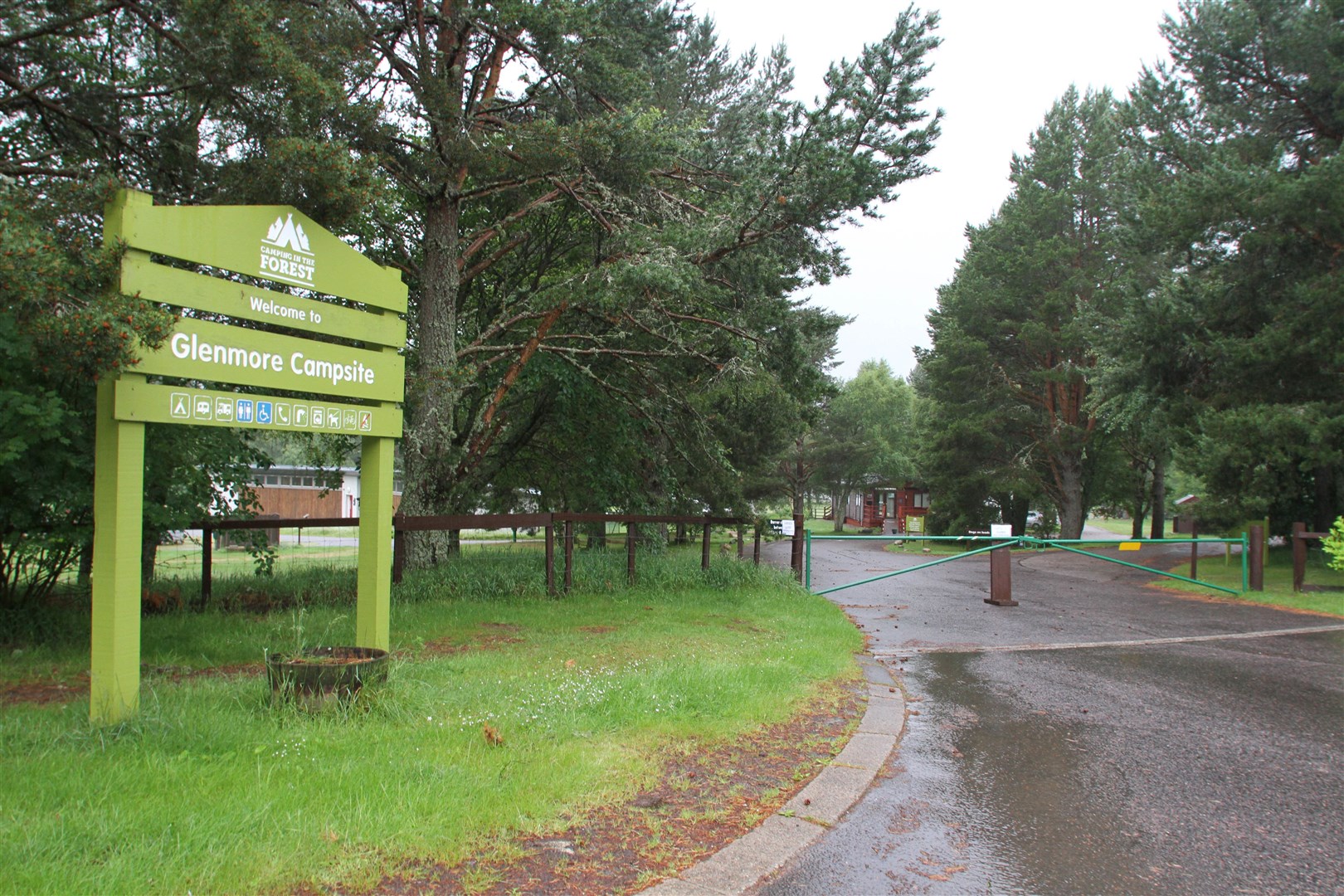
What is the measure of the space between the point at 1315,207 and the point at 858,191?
12.9 m

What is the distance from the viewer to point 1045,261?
112 feet

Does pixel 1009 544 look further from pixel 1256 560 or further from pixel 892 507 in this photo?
pixel 892 507

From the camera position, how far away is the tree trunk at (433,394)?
11375 mm

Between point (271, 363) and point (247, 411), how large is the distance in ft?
1.16

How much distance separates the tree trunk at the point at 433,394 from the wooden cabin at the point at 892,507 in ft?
107

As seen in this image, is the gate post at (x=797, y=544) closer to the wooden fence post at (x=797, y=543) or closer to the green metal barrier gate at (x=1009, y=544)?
the wooden fence post at (x=797, y=543)

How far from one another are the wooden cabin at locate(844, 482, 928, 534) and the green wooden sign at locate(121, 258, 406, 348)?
124ft

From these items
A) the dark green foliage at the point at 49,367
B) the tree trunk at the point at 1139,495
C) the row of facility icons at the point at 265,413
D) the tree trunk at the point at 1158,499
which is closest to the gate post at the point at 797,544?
the row of facility icons at the point at 265,413

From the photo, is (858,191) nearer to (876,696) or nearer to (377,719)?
(876,696)

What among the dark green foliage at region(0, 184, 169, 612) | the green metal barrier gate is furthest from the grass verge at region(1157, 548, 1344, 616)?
the dark green foliage at region(0, 184, 169, 612)

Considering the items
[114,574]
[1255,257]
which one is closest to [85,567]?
[114,574]

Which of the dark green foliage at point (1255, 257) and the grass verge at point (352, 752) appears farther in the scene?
the dark green foliage at point (1255, 257)

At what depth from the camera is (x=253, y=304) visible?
5.43 metres

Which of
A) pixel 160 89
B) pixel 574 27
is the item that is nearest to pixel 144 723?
pixel 160 89
